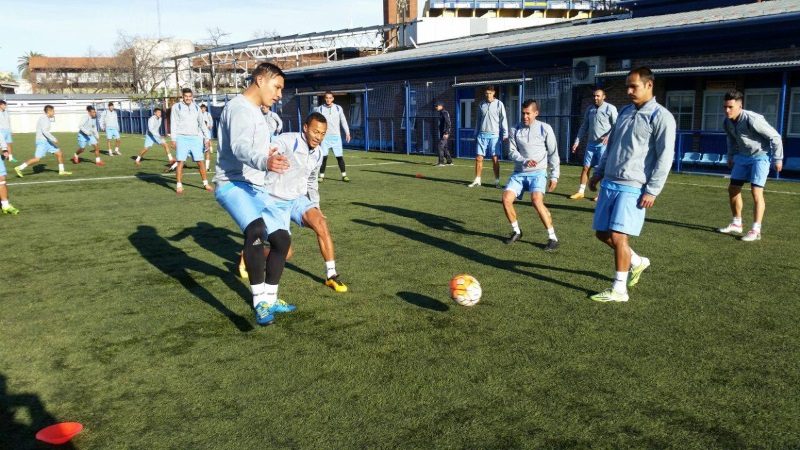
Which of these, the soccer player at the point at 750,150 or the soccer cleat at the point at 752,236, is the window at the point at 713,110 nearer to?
the soccer player at the point at 750,150

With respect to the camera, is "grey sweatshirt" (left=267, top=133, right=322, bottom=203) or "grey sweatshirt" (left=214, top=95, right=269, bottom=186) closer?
"grey sweatshirt" (left=214, top=95, right=269, bottom=186)

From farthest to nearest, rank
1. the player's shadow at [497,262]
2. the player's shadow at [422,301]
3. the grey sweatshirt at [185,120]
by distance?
the grey sweatshirt at [185,120]
the player's shadow at [497,262]
the player's shadow at [422,301]

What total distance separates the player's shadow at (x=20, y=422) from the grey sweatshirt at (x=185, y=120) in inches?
405

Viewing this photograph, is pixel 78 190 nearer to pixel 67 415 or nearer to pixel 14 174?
pixel 14 174

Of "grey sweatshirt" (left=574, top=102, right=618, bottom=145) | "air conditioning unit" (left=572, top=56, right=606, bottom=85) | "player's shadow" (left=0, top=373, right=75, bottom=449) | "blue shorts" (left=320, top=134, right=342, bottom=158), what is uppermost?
"air conditioning unit" (left=572, top=56, right=606, bottom=85)

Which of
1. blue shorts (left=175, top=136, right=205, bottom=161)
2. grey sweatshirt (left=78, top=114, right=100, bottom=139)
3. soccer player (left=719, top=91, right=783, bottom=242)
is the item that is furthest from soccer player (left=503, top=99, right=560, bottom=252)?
grey sweatshirt (left=78, top=114, right=100, bottom=139)

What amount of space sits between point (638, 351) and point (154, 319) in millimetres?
4103

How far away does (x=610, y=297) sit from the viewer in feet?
19.6

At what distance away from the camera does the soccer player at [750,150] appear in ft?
28.2

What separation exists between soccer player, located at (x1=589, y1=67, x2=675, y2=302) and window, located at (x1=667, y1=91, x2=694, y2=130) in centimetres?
1591

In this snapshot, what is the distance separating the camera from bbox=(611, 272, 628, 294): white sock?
19.5ft

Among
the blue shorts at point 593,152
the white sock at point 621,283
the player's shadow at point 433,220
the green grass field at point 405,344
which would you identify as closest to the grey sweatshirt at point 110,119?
the green grass field at point 405,344

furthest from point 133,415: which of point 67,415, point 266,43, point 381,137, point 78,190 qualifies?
point 266,43

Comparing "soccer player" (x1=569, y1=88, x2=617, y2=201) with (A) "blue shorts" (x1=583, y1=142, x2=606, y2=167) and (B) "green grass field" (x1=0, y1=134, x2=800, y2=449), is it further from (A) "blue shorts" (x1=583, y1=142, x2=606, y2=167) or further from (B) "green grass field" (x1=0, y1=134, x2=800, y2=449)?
(B) "green grass field" (x1=0, y1=134, x2=800, y2=449)
